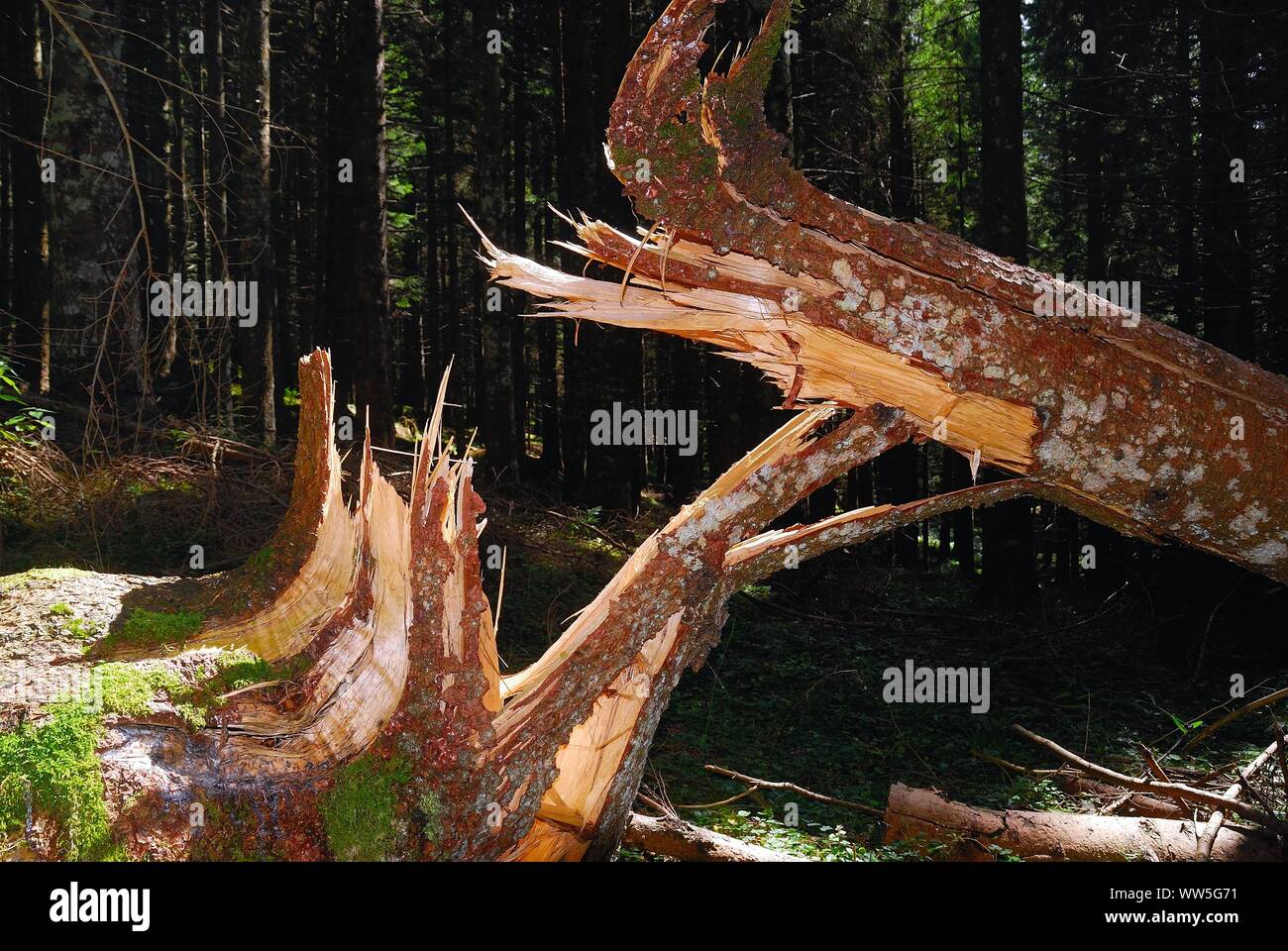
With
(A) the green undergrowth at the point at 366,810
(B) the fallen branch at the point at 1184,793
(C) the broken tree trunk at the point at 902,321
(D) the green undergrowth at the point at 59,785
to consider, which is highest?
(C) the broken tree trunk at the point at 902,321

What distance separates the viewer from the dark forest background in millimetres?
8242

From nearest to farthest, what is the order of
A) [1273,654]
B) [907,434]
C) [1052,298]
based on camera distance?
[1052,298]
[907,434]
[1273,654]

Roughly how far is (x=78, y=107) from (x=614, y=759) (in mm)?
7715

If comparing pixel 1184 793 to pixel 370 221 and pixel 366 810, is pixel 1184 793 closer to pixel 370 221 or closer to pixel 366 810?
pixel 366 810

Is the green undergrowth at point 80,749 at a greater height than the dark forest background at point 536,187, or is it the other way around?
the dark forest background at point 536,187

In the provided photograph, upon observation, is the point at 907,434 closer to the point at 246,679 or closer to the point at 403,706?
the point at 403,706

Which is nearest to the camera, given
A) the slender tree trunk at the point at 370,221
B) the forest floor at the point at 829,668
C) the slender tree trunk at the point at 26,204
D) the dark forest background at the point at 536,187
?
the forest floor at the point at 829,668

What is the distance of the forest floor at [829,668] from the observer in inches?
239

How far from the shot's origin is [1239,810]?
4.08m

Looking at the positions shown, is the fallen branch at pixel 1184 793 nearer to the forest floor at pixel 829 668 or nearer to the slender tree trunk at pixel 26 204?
the forest floor at pixel 829 668

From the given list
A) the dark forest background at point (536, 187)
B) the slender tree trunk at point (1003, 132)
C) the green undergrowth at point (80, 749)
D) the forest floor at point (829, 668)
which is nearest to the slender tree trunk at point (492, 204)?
the dark forest background at point (536, 187)

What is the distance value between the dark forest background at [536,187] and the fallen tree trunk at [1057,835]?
302cm

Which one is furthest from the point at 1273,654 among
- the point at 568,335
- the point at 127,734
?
the point at 568,335

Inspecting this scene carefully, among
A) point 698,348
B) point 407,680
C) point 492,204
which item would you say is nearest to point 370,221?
point 492,204
